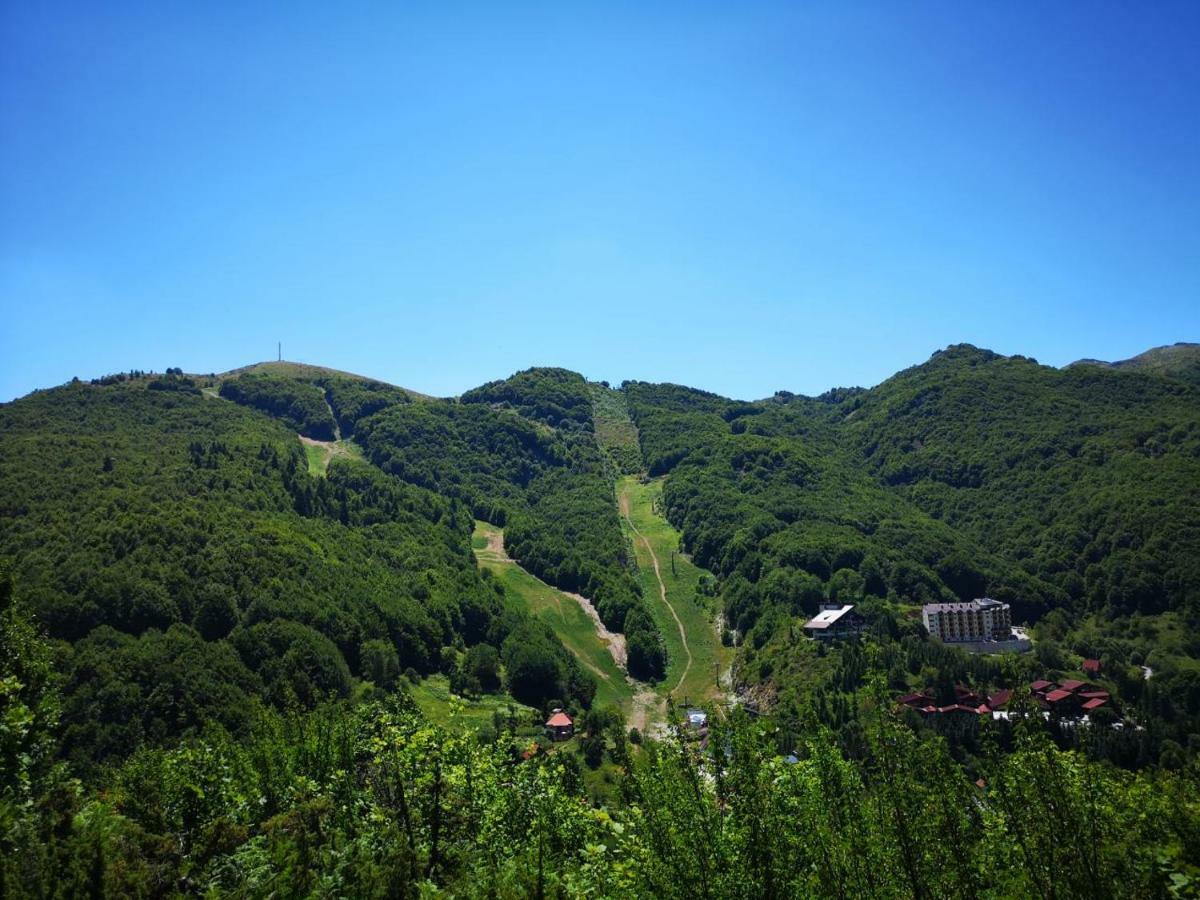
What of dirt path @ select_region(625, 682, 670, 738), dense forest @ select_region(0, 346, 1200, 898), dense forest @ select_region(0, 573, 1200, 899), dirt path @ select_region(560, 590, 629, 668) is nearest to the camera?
dense forest @ select_region(0, 573, 1200, 899)

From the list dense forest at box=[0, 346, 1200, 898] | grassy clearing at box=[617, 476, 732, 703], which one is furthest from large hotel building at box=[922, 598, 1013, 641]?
grassy clearing at box=[617, 476, 732, 703]

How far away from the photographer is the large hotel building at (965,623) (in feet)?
458

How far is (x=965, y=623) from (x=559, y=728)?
78.4 metres

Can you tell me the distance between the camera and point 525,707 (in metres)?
117

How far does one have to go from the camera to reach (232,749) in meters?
48.3

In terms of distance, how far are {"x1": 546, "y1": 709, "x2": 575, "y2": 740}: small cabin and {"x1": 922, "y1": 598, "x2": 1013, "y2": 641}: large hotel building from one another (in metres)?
71.2

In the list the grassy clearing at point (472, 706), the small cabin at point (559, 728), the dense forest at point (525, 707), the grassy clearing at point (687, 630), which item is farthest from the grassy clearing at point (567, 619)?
the grassy clearing at point (472, 706)

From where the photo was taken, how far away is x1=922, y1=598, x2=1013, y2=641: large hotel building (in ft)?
458

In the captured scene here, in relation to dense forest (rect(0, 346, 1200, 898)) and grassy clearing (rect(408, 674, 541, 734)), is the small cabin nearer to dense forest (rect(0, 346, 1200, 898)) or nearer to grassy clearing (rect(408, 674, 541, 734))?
grassy clearing (rect(408, 674, 541, 734))

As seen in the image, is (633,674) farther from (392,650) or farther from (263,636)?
(263,636)

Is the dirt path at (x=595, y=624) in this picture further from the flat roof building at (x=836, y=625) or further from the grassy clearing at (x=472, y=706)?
the flat roof building at (x=836, y=625)

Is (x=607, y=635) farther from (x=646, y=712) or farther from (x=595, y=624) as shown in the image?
(x=646, y=712)

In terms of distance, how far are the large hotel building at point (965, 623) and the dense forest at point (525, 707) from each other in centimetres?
562

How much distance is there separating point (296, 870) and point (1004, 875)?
650 inches
